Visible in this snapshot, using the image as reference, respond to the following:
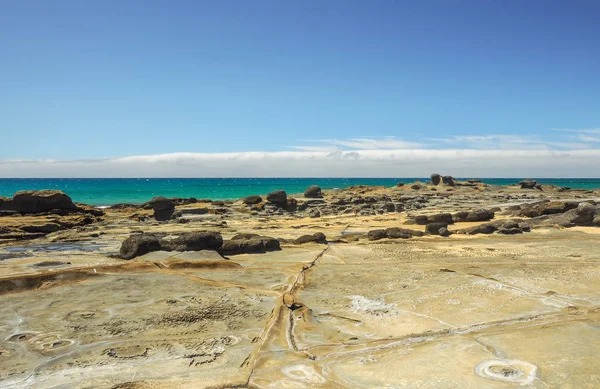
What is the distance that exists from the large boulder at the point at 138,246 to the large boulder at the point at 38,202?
1954 cm

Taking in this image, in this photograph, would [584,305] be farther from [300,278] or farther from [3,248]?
[3,248]

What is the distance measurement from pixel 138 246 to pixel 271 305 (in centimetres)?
593

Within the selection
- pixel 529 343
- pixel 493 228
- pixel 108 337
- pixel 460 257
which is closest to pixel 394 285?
pixel 529 343

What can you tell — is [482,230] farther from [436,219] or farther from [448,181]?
[448,181]

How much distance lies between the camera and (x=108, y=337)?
627 centimetres

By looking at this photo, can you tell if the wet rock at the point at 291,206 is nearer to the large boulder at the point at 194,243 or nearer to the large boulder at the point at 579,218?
the large boulder at the point at 579,218

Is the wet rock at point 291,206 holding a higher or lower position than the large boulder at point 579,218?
lower

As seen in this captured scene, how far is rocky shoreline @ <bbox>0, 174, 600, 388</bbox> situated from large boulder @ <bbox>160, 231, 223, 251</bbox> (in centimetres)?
4

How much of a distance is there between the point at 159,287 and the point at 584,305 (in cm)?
810

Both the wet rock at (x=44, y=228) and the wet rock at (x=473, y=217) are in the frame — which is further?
the wet rock at (x=473, y=217)

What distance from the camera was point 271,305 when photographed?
308 inches

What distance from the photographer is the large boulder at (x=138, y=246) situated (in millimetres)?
12047

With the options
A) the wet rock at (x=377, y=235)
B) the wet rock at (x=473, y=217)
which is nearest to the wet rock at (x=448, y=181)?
the wet rock at (x=473, y=217)

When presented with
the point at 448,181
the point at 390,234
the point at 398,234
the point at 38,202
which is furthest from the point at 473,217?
the point at 448,181
